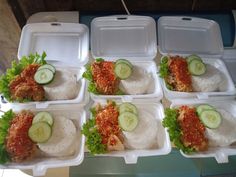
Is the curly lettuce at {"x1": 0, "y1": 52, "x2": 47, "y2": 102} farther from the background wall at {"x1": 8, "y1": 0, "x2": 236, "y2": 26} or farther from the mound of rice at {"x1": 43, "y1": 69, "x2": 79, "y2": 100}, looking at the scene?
the background wall at {"x1": 8, "y1": 0, "x2": 236, "y2": 26}

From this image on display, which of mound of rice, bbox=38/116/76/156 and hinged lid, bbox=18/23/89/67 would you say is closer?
mound of rice, bbox=38/116/76/156

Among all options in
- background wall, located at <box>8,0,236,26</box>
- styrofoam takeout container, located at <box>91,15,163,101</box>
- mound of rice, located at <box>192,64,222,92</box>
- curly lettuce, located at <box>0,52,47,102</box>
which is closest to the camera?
curly lettuce, located at <box>0,52,47,102</box>

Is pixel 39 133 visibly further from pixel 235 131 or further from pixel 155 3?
pixel 155 3

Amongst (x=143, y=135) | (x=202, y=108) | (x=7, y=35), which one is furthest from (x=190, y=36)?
(x=7, y=35)

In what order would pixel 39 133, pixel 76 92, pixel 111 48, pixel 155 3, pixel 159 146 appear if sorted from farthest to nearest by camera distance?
pixel 155 3, pixel 111 48, pixel 76 92, pixel 159 146, pixel 39 133

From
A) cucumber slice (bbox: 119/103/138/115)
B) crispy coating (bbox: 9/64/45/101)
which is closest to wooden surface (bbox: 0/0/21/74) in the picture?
crispy coating (bbox: 9/64/45/101)

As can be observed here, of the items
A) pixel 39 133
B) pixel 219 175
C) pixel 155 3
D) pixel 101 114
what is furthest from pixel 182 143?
pixel 155 3
